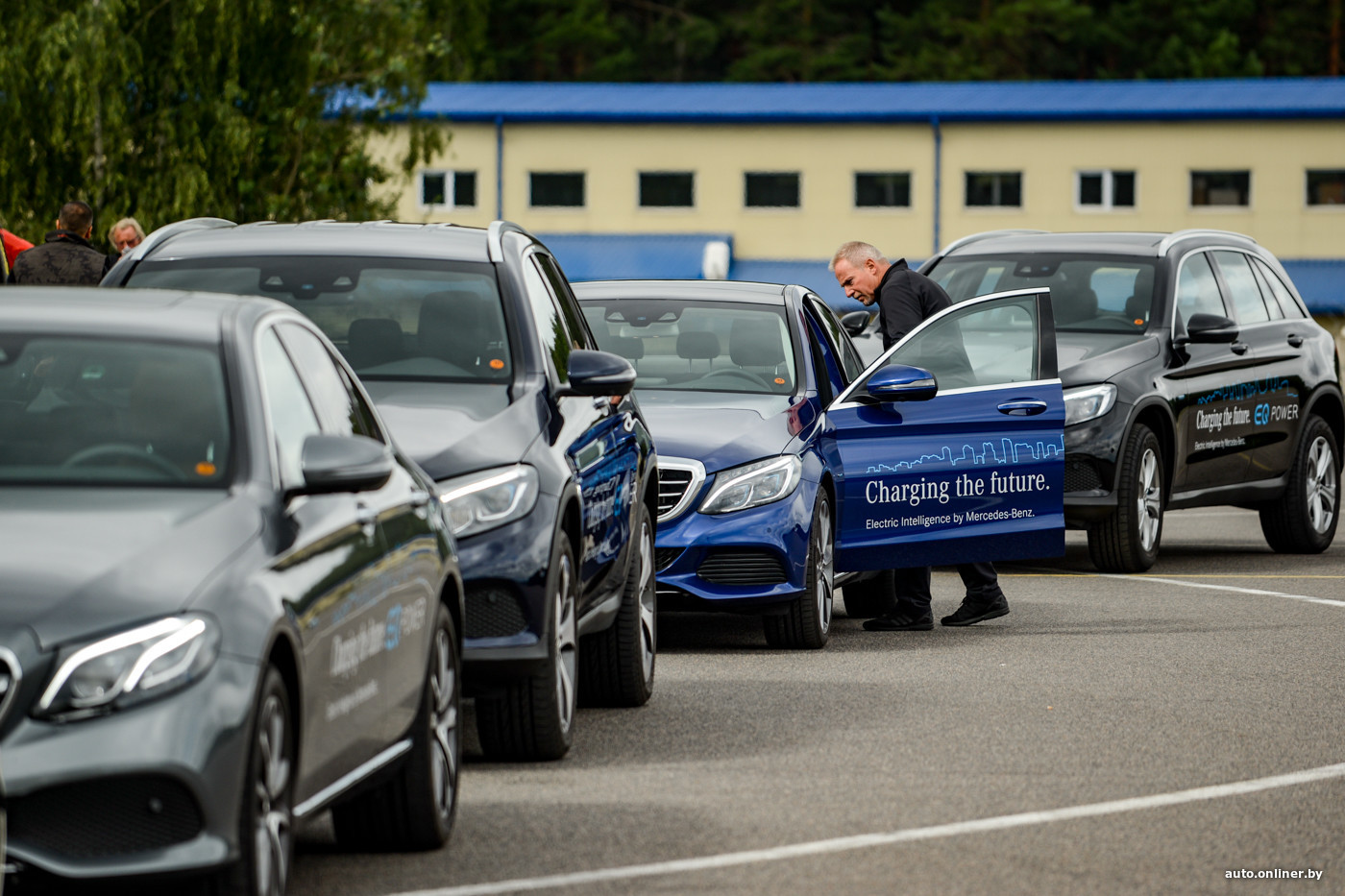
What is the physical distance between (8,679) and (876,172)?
5177cm

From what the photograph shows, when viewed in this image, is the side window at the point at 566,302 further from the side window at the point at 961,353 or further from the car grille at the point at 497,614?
the side window at the point at 961,353

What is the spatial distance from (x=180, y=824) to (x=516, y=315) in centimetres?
412

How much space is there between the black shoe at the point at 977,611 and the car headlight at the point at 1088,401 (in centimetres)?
233

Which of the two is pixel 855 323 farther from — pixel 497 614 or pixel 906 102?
pixel 906 102

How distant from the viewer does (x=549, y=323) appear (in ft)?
29.3

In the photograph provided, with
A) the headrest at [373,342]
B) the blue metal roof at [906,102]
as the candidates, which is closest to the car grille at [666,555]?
the headrest at [373,342]

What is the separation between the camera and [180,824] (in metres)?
A: 4.70

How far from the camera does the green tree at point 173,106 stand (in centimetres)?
3284

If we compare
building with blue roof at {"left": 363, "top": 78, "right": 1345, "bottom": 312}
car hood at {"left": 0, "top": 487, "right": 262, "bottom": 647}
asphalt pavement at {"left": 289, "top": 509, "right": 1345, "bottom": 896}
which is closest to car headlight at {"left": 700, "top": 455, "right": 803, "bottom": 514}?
asphalt pavement at {"left": 289, "top": 509, "right": 1345, "bottom": 896}

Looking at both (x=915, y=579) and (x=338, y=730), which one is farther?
(x=915, y=579)

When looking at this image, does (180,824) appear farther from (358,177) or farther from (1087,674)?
(358,177)

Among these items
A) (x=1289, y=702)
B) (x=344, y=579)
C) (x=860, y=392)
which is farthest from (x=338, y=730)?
(x=860, y=392)

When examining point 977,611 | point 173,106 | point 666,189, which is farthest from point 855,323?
point 666,189

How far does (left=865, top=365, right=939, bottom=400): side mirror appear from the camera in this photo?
11.6 m
